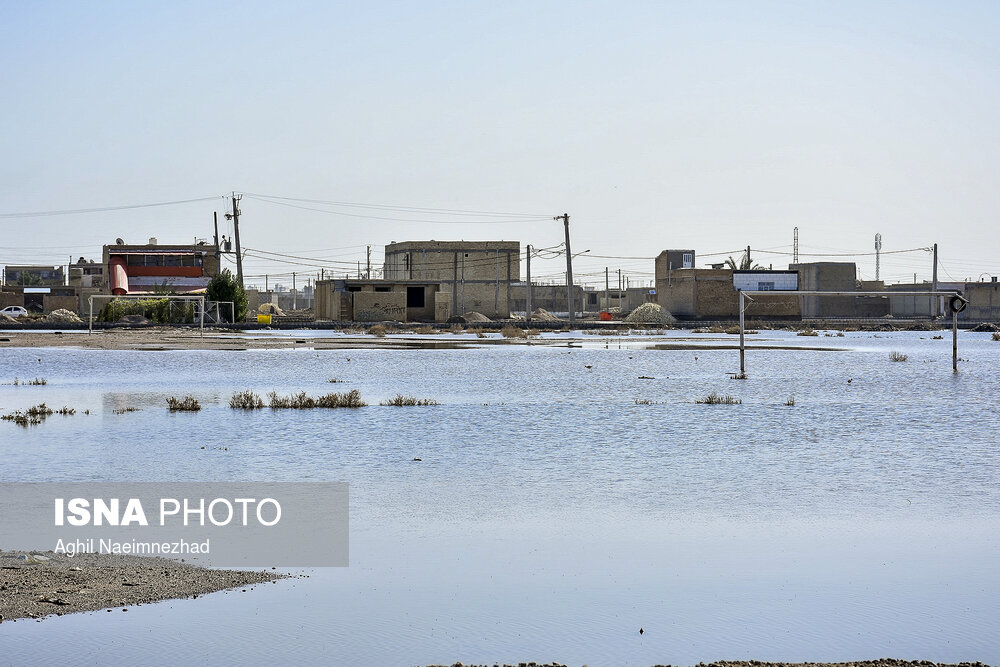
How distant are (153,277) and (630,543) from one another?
8972cm

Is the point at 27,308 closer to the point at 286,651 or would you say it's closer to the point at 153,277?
the point at 153,277

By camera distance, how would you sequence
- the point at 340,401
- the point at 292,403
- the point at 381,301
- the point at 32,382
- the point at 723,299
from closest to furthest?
the point at 292,403 < the point at 340,401 < the point at 32,382 < the point at 381,301 < the point at 723,299

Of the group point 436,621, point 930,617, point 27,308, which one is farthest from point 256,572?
point 27,308

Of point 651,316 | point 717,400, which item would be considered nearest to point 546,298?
point 651,316

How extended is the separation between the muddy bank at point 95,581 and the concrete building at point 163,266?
8582cm

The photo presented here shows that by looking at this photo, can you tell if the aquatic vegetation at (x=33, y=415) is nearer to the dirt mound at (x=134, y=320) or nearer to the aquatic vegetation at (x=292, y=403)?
the aquatic vegetation at (x=292, y=403)

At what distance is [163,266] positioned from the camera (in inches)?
3760

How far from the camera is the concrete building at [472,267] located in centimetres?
10531

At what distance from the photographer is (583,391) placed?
97.6 ft

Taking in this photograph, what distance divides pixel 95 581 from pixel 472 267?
9889 centimetres

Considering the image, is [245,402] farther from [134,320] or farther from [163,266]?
[163,266]

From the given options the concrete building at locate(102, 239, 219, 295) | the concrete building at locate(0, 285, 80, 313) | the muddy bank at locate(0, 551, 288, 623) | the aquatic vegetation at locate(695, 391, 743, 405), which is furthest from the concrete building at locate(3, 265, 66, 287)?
the muddy bank at locate(0, 551, 288, 623)

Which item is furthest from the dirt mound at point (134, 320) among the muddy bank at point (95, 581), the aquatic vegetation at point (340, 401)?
the muddy bank at point (95, 581)

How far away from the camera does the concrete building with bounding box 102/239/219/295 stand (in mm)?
93812
